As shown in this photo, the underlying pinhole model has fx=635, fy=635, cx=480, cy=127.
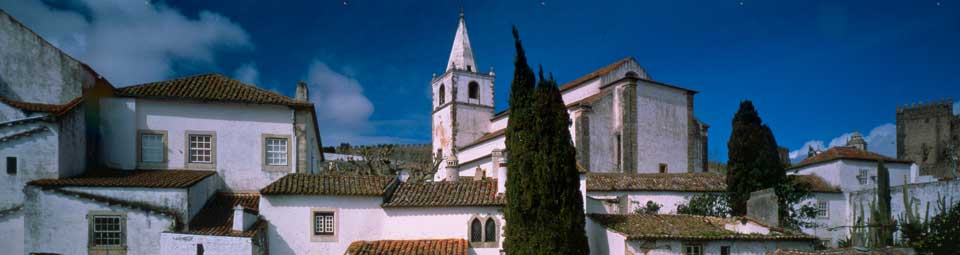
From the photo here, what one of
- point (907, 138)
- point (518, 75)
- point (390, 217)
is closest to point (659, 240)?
point (518, 75)

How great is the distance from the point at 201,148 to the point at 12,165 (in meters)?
5.99

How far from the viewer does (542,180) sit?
1975cm

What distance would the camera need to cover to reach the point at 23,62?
22.0m

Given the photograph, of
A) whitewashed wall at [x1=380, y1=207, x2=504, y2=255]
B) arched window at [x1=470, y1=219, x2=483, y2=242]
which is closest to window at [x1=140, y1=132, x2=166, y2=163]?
whitewashed wall at [x1=380, y1=207, x2=504, y2=255]

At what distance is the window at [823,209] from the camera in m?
34.0

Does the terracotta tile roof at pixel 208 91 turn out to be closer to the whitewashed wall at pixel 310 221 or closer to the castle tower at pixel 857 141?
the whitewashed wall at pixel 310 221

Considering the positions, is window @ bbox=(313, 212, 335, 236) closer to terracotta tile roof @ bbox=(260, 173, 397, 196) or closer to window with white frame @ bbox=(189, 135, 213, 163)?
terracotta tile roof @ bbox=(260, 173, 397, 196)

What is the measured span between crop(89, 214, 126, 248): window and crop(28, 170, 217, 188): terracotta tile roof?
102 cm

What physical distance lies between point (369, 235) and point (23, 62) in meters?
13.4

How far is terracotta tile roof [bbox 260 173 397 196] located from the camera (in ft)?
69.8

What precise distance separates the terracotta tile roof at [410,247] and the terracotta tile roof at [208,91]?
6693 millimetres

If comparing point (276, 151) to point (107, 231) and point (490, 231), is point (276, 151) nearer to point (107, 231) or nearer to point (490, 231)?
point (107, 231)

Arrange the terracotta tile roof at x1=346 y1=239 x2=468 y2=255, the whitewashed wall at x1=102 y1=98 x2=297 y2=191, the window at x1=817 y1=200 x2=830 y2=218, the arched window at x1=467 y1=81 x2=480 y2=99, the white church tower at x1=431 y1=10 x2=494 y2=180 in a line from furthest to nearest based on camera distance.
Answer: the arched window at x1=467 y1=81 x2=480 y2=99 → the white church tower at x1=431 y1=10 x2=494 y2=180 → the window at x1=817 y1=200 x2=830 y2=218 → the whitewashed wall at x1=102 y1=98 x2=297 y2=191 → the terracotta tile roof at x1=346 y1=239 x2=468 y2=255

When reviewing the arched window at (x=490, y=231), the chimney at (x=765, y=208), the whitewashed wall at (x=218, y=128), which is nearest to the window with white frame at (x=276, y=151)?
the whitewashed wall at (x=218, y=128)
